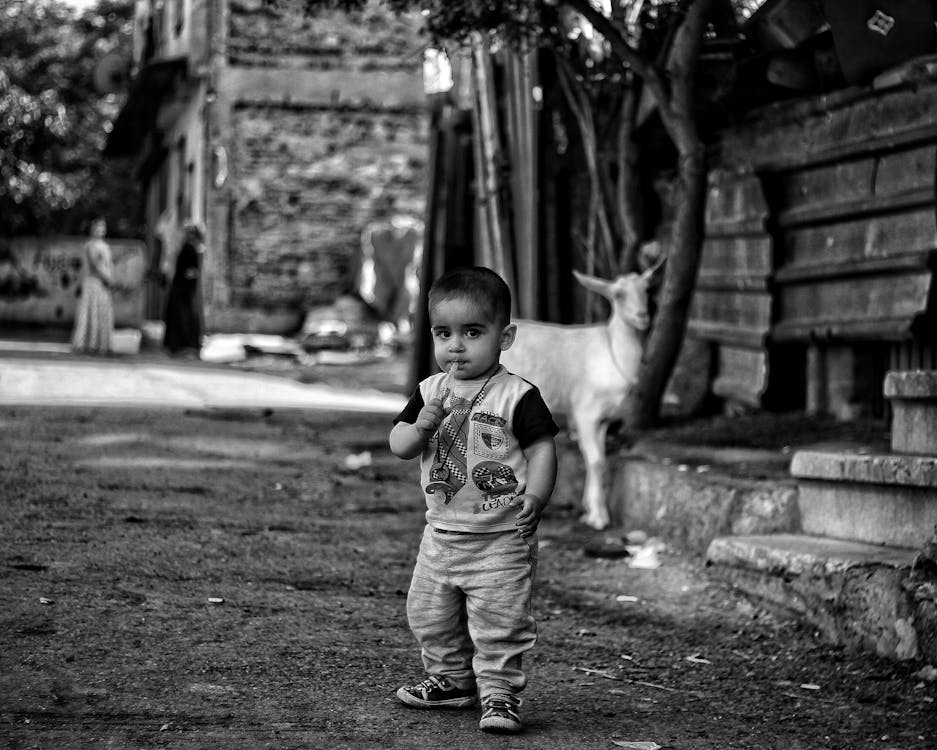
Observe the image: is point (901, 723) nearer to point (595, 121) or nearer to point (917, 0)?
point (917, 0)

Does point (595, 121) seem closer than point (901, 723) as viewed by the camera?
No

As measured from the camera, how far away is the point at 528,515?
136 inches

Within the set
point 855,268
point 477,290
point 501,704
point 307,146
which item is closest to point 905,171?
point 855,268

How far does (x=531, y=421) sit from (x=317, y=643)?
124 cm

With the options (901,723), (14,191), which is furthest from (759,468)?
(14,191)

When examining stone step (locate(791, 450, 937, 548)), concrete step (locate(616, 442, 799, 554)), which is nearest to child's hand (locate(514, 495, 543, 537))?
stone step (locate(791, 450, 937, 548))

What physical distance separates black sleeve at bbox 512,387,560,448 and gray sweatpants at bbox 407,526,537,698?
A: 0.26m

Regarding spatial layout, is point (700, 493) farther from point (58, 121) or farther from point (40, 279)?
point (58, 121)

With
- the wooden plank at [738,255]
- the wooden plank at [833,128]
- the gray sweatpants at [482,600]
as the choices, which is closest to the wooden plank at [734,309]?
the wooden plank at [738,255]

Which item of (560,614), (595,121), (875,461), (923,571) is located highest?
(595,121)

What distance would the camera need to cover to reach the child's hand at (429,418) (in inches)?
139

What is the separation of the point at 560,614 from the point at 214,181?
1752 cm

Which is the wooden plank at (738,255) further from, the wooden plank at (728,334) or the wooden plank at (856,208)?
the wooden plank at (728,334)

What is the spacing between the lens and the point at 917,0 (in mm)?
6590
